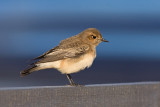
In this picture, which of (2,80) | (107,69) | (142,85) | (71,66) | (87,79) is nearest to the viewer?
(142,85)

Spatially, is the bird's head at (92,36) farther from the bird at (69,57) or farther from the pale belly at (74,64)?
the pale belly at (74,64)

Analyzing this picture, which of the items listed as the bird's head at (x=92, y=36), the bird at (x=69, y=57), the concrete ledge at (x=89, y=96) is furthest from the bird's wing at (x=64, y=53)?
the concrete ledge at (x=89, y=96)

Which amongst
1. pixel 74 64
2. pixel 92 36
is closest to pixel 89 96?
pixel 74 64

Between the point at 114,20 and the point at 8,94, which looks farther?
the point at 114,20

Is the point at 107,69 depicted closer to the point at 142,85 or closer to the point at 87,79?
the point at 87,79

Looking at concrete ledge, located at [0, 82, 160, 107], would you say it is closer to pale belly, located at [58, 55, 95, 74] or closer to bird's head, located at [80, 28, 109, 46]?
pale belly, located at [58, 55, 95, 74]

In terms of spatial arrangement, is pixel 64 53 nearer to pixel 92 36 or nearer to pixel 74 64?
pixel 74 64

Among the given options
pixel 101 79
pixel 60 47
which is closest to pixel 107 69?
pixel 101 79
